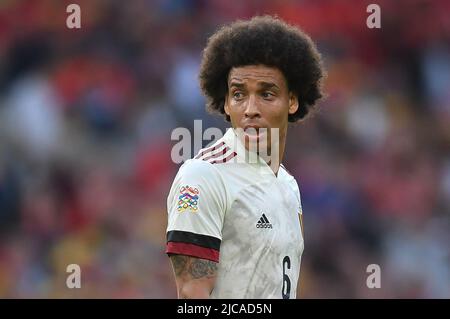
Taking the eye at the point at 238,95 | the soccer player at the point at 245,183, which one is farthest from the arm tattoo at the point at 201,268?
the eye at the point at 238,95

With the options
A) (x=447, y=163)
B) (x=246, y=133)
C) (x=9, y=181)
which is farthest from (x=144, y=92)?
(x=246, y=133)

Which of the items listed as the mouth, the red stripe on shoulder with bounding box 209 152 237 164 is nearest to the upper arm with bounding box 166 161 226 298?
the red stripe on shoulder with bounding box 209 152 237 164

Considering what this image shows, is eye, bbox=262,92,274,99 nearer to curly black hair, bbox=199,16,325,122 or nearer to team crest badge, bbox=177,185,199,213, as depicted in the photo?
curly black hair, bbox=199,16,325,122

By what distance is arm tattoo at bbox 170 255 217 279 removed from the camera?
3.83m

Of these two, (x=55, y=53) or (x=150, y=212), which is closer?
(x=150, y=212)

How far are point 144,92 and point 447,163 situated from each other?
2.85 meters

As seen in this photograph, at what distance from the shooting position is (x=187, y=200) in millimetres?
3842

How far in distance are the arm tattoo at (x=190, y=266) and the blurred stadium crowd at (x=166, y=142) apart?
168 inches

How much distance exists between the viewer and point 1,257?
8.47 meters

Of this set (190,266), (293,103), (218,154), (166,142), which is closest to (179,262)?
(190,266)

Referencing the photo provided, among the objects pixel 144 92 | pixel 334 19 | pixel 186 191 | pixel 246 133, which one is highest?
pixel 334 19

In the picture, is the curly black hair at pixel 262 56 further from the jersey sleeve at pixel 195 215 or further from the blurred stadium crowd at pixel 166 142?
the blurred stadium crowd at pixel 166 142

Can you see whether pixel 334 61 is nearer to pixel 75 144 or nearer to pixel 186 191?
pixel 75 144

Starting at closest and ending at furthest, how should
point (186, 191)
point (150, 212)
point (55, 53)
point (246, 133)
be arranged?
point (186, 191)
point (246, 133)
point (150, 212)
point (55, 53)
